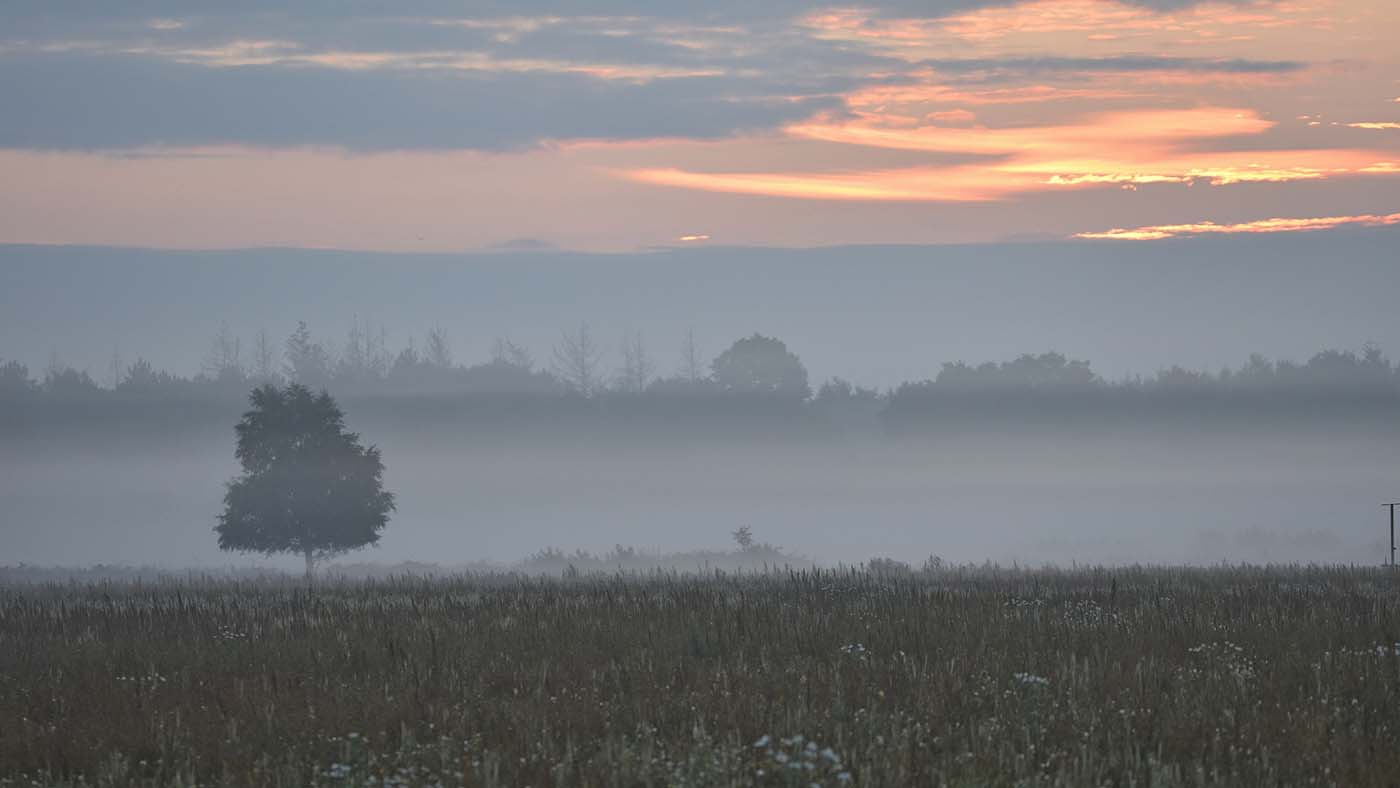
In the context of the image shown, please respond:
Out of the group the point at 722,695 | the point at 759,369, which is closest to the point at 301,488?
the point at 722,695

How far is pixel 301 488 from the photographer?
59844mm

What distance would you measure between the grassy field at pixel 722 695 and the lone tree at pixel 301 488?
3854 centimetres

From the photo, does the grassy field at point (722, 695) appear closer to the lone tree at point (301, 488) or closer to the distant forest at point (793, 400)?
the lone tree at point (301, 488)

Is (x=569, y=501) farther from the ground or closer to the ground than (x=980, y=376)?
closer to the ground

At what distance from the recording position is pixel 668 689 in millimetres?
13453

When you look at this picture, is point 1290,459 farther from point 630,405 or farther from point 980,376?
point 630,405

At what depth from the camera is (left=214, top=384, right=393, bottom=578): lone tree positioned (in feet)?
197

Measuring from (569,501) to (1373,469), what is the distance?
250 feet

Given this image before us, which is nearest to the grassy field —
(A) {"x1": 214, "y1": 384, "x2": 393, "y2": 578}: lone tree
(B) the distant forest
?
(A) {"x1": 214, "y1": 384, "x2": 393, "y2": 578}: lone tree

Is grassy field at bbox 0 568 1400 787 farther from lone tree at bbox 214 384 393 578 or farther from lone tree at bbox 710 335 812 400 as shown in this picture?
lone tree at bbox 710 335 812 400

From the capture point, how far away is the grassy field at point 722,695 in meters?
10.4

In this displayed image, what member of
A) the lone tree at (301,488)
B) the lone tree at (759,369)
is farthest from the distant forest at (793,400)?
the lone tree at (301,488)

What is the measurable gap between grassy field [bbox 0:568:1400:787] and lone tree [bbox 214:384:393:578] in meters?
38.5

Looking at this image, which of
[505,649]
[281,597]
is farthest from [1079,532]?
[505,649]
